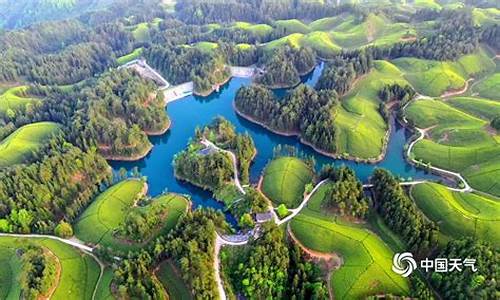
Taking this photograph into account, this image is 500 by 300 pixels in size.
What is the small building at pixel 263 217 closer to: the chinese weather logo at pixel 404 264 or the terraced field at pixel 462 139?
the chinese weather logo at pixel 404 264

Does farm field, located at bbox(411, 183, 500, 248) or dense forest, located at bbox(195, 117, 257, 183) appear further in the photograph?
dense forest, located at bbox(195, 117, 257, 183)

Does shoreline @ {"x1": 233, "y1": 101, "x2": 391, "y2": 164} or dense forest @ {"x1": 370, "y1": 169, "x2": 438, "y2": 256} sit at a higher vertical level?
dense forest @ {"x1": 370, "y1": 169, "x2": 438, "y2": 256}

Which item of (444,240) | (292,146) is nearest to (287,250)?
(444,240)

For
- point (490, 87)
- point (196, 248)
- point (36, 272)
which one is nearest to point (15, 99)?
point (36, 272)

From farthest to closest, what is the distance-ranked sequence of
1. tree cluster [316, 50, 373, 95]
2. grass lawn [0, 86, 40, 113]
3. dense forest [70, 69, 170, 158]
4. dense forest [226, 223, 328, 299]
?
tree cluster [316, 50, 373, 95] < grass lawn [0, 86, 40, 113] < dense forest [70, 69, 170, 158] < dense forest [226, 223, 328, 299]

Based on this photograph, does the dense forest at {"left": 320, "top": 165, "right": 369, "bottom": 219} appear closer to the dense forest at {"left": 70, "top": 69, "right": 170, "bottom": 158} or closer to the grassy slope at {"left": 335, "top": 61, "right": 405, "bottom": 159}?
the grassy slope at {"left": 335, "top": 61, "right": 405, "bottom": 159}

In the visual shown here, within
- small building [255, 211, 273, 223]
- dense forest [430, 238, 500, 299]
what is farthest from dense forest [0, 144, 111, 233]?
dense forest [430, 238, 500, 299]

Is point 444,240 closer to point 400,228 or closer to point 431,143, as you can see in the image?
point 400,228
